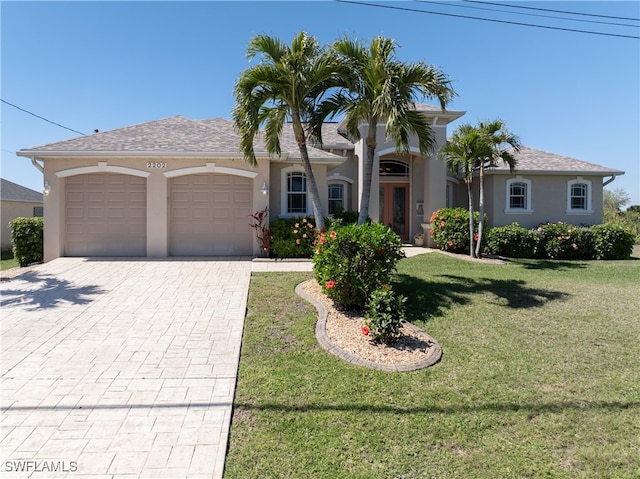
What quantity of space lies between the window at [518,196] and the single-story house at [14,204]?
24990 mm

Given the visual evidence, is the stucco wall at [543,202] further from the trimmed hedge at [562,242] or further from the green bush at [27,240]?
the green bush at [27,240]

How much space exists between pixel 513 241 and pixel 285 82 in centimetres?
→ 1065

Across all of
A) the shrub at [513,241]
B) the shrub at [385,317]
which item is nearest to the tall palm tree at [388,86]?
the shrub at [385,317]

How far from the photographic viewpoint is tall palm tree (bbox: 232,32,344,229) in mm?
7184

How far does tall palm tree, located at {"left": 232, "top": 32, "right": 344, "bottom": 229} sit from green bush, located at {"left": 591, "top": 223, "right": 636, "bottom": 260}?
12222 millimetres

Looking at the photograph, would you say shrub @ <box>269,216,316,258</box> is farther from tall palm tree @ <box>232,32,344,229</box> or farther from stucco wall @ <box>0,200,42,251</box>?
stucco wall @ <box>0,200,42,251</box>

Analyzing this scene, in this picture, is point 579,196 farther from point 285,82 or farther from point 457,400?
point 457,400

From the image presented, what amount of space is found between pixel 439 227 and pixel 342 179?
15.5 ft

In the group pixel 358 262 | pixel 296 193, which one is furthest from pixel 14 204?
pixel 358 262

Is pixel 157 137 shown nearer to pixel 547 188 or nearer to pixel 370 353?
pixel 370 353

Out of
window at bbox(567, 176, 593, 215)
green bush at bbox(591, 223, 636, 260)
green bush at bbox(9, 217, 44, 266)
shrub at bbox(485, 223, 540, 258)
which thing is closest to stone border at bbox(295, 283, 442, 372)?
shrub at bbox(485, 223, 540, 258)

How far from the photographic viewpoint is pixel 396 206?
16.9 meters

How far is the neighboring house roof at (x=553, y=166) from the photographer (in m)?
15.8

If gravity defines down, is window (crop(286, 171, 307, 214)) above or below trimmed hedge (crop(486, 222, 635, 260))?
above
